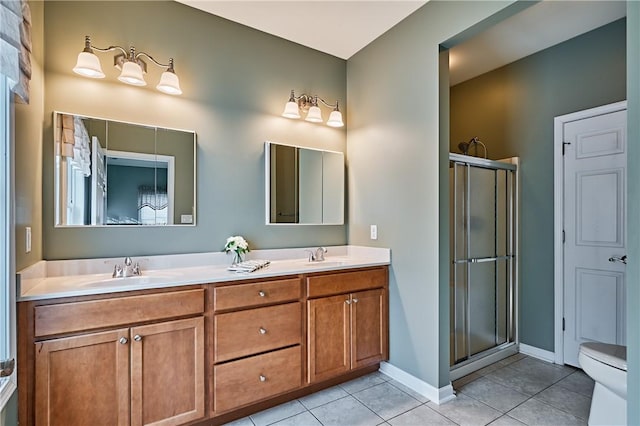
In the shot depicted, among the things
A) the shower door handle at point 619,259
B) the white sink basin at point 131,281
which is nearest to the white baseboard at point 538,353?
the shower door handle at point 619,259

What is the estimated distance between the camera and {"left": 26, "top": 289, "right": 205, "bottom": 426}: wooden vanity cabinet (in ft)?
4.77

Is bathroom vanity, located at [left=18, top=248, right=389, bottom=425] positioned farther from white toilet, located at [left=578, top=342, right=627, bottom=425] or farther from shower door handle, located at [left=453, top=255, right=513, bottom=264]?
white toilet, located at [left=578, top=342, right=627, bottom=425]

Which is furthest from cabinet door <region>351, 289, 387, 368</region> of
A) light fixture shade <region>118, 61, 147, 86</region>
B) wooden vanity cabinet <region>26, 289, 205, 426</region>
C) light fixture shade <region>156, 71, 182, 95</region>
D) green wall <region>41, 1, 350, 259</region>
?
light fixture shade <region>118, 61, 147, 86</region>

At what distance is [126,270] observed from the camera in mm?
1924

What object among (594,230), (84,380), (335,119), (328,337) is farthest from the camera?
(335,119)

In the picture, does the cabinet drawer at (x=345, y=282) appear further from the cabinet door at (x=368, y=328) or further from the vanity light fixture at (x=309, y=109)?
the vanity light fixture at (x=309, y=109)

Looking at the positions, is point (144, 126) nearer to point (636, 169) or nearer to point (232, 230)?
point (232, 230)

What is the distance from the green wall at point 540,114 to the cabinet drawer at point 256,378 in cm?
227

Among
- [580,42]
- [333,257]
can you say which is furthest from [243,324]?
[580,42]

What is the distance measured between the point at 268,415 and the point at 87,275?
54.9 inches

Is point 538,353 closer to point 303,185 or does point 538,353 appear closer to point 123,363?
point 303,185

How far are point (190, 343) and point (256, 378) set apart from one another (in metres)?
0.48

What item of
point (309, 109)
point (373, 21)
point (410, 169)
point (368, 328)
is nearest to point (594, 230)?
point (410, 169)

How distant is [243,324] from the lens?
193cm
